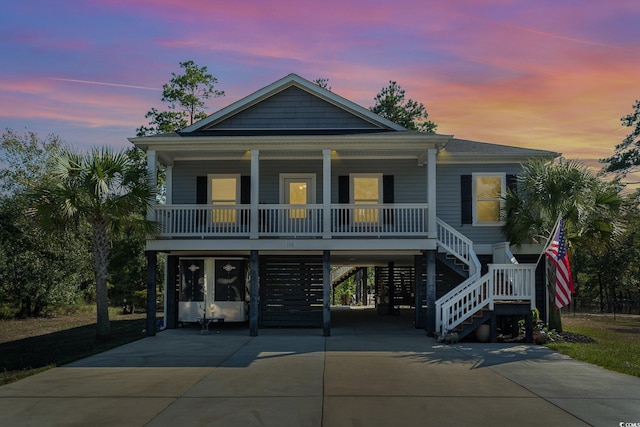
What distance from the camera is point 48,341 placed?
54.6 feet

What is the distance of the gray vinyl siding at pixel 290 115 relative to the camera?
1973 centimetres

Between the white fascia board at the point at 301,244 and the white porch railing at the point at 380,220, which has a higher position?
the white porch railing at the point at 380,220

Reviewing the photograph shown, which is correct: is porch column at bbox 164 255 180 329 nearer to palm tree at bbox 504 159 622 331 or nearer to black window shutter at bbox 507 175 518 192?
palm tree at bbox 504 159 622 331

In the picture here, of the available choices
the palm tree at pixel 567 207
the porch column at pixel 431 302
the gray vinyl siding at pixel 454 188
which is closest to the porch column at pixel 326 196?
the porch column at pixel 431 302

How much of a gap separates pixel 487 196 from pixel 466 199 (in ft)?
2.31

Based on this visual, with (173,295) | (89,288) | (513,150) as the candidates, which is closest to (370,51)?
(513,150)

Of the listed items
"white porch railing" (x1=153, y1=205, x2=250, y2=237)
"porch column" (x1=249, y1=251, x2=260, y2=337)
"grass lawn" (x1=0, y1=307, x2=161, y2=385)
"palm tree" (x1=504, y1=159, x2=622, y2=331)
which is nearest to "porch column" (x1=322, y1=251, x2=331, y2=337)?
"porch column" (x1=249, y1=251, x2=260, y2=337)

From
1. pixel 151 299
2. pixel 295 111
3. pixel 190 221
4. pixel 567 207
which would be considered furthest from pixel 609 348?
pixel 151 299

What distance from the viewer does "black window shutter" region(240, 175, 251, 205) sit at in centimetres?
1975

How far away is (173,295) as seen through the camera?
19.9m

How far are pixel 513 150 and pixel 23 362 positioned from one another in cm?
1515

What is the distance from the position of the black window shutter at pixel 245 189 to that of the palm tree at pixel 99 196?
3796mm

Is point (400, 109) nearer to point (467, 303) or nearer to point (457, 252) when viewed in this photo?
point (457, 252)

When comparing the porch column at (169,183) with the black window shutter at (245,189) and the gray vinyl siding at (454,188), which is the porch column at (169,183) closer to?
the black window shutter at (245,189)
